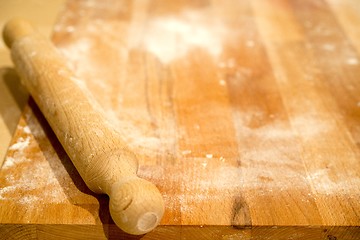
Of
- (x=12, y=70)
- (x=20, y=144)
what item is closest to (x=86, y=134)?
(x=20, y=144)

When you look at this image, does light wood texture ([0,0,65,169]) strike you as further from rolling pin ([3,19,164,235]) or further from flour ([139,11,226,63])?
flour ([139,11,226,63])

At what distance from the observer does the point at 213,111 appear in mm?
1174

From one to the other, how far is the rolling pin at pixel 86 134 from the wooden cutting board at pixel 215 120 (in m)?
0.08

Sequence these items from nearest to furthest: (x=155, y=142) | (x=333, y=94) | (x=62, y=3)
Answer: (x=155, y=142) < (x=333, y=94) < (x=62, y=3)

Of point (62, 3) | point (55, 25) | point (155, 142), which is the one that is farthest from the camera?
point (62, 3)

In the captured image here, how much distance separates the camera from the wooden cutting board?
2.96 ft

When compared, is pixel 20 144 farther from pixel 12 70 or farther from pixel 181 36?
pixel 181 36

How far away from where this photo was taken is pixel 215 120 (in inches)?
45.1

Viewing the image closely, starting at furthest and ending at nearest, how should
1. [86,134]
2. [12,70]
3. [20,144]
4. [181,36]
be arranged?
[181,36] → [12,70] → [20,144] → [86,134]

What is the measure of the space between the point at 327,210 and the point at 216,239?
9.1 inches

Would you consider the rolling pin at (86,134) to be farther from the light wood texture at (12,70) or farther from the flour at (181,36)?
the flour at (181,36)

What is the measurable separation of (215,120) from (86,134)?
0.36 m

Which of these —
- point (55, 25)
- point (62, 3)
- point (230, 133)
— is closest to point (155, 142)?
point (230, 133)

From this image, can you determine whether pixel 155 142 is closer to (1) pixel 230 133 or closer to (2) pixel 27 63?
(1) pixel 230 133
